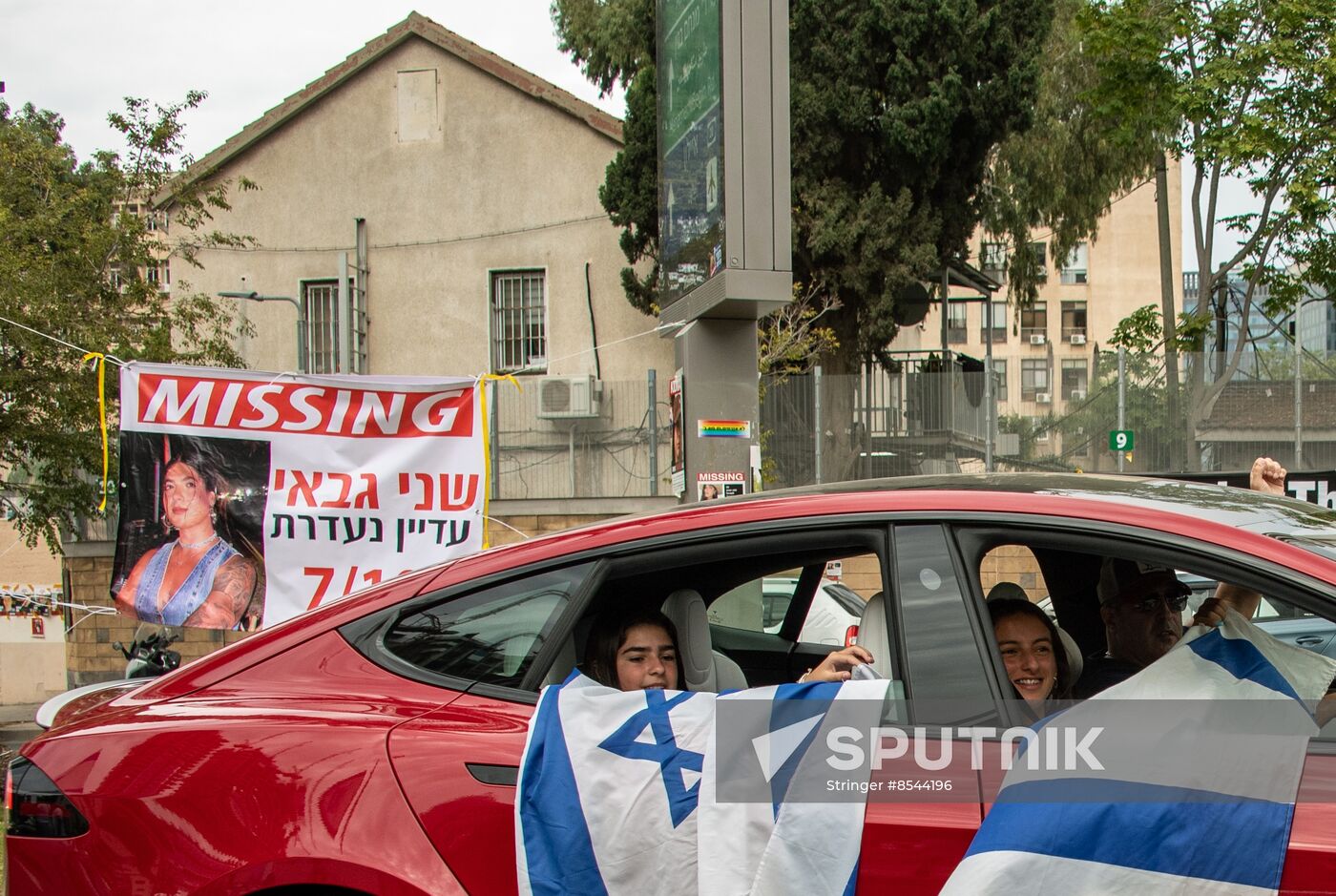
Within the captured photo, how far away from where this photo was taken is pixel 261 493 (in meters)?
6.97

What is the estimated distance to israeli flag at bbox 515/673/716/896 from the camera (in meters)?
2.52

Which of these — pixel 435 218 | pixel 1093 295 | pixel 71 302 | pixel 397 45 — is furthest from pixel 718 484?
pixel 1093 295

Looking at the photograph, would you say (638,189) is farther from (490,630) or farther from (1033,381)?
(490,630)

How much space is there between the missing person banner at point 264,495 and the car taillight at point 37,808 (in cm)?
404

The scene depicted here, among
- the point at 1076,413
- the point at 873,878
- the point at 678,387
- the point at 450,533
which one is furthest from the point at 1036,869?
the point at 1076,413

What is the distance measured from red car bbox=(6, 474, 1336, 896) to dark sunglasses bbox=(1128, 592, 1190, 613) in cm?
50

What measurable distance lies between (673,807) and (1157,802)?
35.9 inches

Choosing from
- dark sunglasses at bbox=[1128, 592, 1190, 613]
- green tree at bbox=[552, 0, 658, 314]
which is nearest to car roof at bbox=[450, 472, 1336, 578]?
dark sunglasses at bbox=[1128, 592, 1190, 613]

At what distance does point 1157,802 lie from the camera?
2.26 meters

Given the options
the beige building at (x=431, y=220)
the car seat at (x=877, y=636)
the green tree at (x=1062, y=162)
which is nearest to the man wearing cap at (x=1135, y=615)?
the car seat at (x=877, y=636)

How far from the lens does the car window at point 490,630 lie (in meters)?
2.80

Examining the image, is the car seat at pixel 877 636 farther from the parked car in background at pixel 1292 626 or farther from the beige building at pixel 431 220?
the beige building at pixel 431 220

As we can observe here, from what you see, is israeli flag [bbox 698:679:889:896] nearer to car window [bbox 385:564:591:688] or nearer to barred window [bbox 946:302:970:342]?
car window [bbox 385:564:591:688]

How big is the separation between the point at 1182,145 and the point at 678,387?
586 inches
